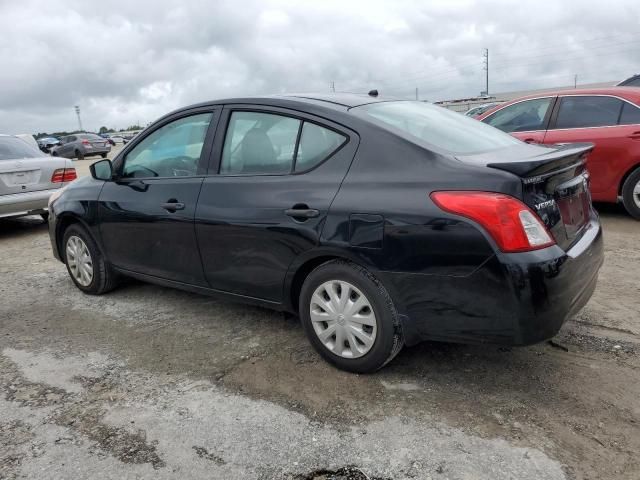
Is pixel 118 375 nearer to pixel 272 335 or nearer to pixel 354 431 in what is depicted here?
pixel 272 335

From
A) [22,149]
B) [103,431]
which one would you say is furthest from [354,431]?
[22,149]

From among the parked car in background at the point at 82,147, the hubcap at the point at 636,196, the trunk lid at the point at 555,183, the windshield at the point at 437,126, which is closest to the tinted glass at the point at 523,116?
the hubcap at the point at 636,196

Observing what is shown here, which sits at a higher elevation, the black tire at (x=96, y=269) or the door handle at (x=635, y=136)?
the door handle at (x=635, y=136)

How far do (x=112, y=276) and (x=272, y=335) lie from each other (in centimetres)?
172

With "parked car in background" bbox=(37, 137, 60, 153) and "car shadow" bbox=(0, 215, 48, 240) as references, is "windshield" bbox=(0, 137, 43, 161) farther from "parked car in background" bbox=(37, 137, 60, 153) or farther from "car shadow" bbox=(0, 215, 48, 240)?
"parked car in background" bbox=(37, 137, 60, 153)

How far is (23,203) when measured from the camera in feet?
25.4

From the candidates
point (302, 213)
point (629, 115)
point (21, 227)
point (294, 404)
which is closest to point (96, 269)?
point (302, 213)

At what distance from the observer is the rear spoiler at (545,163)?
2.60 meters

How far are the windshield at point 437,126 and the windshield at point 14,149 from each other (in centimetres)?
649

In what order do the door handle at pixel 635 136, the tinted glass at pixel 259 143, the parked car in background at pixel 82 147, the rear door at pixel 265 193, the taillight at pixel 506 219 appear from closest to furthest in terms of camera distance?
the taillight at pixel 506 219, the rear door at pixel 265 193, the tinted glass at pixel 259 143, the door handle at pixel 635 136, the parked car in background at pixel 82 147

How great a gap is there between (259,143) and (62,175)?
5946 millimetres

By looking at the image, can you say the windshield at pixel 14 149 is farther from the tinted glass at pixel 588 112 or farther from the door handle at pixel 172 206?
the tinted glass at pixel 588 112

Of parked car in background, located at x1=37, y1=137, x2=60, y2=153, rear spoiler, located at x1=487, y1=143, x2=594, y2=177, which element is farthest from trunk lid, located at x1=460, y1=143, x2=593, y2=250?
parked car in background, located at x1=37, y1=137, x2=60, y2=153

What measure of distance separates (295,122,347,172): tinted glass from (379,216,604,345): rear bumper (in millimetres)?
786
